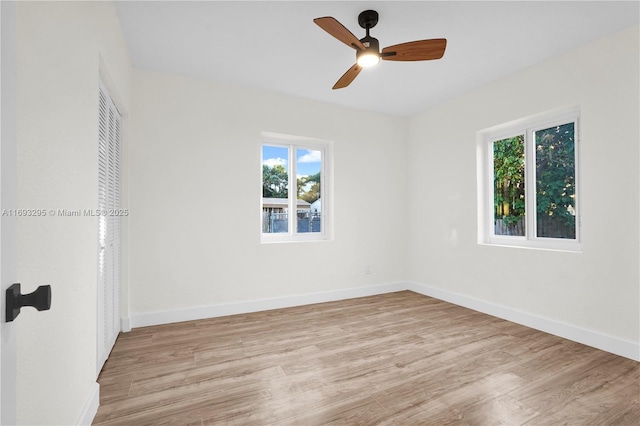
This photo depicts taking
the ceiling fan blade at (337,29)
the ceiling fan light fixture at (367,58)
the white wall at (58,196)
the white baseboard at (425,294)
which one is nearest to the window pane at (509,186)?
the white baseboard at (425,294)

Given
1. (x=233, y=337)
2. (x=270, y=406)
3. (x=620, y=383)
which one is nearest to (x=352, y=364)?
(x=270, y=406)

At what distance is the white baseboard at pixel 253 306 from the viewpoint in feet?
10.6

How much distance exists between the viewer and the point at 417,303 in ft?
13.2

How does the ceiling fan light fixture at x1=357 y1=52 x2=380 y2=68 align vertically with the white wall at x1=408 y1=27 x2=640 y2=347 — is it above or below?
above

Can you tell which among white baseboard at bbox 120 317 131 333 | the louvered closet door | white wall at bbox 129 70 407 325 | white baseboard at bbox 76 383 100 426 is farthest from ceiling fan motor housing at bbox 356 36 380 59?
white baseboard at bbox 120 317 131 333

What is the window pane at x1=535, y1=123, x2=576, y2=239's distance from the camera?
3035 mm

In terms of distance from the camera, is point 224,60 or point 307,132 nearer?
point 224,60

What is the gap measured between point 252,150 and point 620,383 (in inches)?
148

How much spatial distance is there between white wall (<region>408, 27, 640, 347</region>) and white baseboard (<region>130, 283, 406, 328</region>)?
98 centimetres

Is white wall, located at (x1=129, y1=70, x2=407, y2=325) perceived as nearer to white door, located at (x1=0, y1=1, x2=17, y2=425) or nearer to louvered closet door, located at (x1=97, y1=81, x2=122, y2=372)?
louvered closet door, located at (x1=97, y1=81, x2=122, y2=372)

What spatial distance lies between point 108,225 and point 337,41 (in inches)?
95.8

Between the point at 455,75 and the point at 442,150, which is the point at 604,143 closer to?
the point at 455,75

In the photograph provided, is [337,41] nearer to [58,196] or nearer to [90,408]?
[58,196]

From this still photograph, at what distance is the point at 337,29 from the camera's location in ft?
6.64
